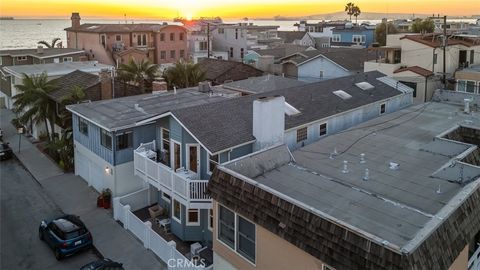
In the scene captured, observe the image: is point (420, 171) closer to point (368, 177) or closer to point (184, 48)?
point (368, 177)

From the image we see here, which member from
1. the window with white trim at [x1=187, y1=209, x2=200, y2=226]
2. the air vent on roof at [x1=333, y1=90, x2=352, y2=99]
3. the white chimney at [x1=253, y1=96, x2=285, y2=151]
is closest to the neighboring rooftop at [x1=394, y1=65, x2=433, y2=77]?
the air vent on roof at [x1=333, y1=90, x2=352, y2=99]

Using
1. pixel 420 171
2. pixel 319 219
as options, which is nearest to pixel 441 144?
pixel 420 171

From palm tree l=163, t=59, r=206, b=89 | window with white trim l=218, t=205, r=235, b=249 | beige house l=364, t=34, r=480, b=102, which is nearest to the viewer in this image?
window with white trim l=218, t=205, r=235, b=249

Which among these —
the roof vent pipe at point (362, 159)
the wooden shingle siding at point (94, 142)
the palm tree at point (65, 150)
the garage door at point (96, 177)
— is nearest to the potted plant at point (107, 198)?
the garage door at point (96, 177)

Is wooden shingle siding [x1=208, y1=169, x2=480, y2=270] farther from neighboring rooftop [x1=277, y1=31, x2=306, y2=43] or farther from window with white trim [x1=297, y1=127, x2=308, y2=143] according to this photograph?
neighboring rooftop [x1=277, y1=31, x2=306, y2=43]

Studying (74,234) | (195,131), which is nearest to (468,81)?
(195,131)

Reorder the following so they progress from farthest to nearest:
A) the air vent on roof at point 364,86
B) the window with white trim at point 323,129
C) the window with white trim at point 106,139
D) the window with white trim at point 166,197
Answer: the air vent on roof at point 364,86, the window with white trim at point 106,139, the window with white trim at point 323,129, the window with white trim at point 166,197

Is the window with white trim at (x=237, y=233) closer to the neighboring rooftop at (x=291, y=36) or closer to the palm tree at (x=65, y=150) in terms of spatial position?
the palm tree at (x=65, y=150)
